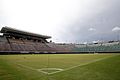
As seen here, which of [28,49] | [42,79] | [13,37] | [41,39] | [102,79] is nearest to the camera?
[102,79]

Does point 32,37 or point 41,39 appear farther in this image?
point 41,39

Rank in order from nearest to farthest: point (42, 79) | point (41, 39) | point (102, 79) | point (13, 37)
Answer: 1. point (102, 79)
2. point (42, 79)
3. point (13, 37)
4. point (41, 39)

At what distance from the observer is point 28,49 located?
84688 mm

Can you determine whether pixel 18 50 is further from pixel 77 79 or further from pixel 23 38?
pixel 77 79

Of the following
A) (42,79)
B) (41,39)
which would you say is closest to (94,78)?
(42,79)

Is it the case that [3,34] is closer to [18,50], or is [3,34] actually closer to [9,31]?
[9,31]

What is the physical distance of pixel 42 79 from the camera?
868cm

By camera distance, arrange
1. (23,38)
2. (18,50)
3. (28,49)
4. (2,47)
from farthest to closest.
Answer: (23,38)
(28,49)
(18,50)
(2,47)

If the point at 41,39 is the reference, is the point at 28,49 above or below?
below

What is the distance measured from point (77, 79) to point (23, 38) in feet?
318

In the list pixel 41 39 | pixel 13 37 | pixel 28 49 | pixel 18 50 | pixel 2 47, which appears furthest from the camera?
pixel 41 39

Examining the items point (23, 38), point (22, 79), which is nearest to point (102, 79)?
point (22, 79)

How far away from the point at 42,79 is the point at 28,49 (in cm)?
7858

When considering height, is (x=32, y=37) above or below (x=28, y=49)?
above
